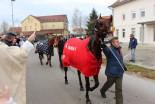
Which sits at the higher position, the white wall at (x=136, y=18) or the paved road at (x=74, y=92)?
the white wall at (x=136, y=18)

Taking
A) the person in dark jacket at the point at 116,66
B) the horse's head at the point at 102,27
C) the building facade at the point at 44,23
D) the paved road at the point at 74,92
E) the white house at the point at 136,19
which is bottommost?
the paved road at the point at 74,92

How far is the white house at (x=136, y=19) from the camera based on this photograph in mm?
18908

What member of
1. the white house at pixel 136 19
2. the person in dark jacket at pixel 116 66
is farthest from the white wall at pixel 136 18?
the person in dark jacket at pixel 116 66

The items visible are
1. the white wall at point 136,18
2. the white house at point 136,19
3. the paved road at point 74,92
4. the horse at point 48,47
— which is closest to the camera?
the paved road at point 74,92

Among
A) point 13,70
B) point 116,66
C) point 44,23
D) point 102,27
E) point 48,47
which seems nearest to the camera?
point 13,70

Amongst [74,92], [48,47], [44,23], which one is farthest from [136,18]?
[44,23]

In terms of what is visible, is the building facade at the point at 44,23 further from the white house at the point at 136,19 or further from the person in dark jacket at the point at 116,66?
the person in dark jacket at the point at 116,66

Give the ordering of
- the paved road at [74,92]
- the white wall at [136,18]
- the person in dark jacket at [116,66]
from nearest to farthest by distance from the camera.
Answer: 1. the person in dark jacket at [116,66]
2. the paved road at [74,92]
3. the white wall at [136,18]

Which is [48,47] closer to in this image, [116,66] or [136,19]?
[116,66]

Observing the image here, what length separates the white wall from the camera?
19.2m

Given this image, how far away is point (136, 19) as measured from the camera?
21.7m

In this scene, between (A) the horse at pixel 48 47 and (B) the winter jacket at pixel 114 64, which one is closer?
(B) the winter jacket at pixel 114 64

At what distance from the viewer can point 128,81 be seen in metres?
5.32

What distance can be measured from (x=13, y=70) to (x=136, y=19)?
2300 centimetres
